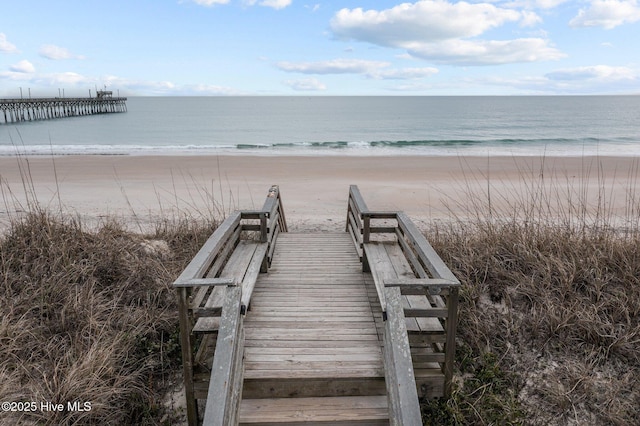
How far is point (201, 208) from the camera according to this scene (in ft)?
37.1

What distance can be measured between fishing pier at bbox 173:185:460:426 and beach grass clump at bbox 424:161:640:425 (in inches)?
24.9

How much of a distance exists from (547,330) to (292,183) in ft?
38.1

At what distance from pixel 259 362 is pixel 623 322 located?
3.82 metres

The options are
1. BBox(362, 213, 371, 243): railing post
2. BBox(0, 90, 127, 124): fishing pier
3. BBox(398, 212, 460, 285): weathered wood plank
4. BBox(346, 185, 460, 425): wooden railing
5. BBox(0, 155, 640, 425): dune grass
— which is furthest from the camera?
BBox(0, 90, 127, 124): fishing pier

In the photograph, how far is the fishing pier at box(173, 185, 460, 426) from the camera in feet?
10.9

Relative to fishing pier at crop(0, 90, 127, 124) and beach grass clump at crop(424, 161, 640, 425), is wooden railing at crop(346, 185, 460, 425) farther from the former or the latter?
fishing pier at crop(0, 90, 127, 124)

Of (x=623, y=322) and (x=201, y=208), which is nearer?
(x=623, y=322)

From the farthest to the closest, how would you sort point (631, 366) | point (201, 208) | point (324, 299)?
1. point (201, 208)
2. point (324, 299)
3. point (631, 366)

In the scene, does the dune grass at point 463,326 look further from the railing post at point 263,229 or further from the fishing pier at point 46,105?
the fishing pier at point 46,105

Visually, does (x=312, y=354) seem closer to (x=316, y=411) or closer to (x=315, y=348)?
(x=315, y=348)

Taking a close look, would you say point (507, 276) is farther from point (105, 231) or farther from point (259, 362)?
point (105, 231)

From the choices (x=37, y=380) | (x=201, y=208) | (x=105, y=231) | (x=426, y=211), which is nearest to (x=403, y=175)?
(x=426, y=211)

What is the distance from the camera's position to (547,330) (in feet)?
15.2

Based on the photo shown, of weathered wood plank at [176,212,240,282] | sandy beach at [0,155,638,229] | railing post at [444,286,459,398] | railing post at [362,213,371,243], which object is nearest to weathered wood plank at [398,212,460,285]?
railing post at [444,286,459,398]
